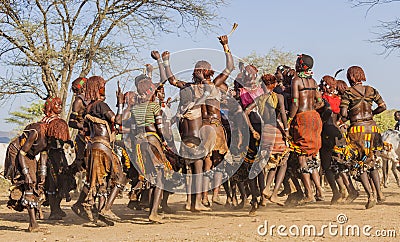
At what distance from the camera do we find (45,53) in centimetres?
1441

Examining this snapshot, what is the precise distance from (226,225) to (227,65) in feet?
7.62

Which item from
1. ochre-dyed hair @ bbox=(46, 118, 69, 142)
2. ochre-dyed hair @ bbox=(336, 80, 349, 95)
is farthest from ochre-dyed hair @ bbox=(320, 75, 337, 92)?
ochre-dyed hair @ bbox=(46, 118, 69, 142)

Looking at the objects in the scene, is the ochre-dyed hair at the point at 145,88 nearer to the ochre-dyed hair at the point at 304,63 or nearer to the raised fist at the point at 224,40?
the raised fist at the point at 224,40

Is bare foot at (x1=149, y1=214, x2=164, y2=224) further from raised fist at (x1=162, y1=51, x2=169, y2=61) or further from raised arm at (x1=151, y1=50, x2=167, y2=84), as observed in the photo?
raised fist at (x1=162, y1=51, x2=169, y2=61)

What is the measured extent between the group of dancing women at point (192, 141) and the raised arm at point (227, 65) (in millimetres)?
15

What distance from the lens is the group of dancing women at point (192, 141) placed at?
28.2 feet

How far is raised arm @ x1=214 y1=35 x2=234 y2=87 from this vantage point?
29.8 ft

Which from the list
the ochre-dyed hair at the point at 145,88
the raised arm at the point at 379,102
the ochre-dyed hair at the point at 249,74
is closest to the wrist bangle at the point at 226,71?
the ochre-dyed hair at the point at 249,74

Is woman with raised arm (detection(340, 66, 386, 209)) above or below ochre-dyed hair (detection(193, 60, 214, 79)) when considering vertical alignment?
below

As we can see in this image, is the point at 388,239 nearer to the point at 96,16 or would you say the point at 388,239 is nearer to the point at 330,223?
the point at 330,223

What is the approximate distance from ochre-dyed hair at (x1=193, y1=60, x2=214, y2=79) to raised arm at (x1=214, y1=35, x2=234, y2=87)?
14cm

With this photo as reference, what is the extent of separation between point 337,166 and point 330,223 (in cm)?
265

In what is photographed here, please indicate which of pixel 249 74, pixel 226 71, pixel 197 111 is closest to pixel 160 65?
pixel 197 111

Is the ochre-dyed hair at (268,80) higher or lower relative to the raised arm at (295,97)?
higher
